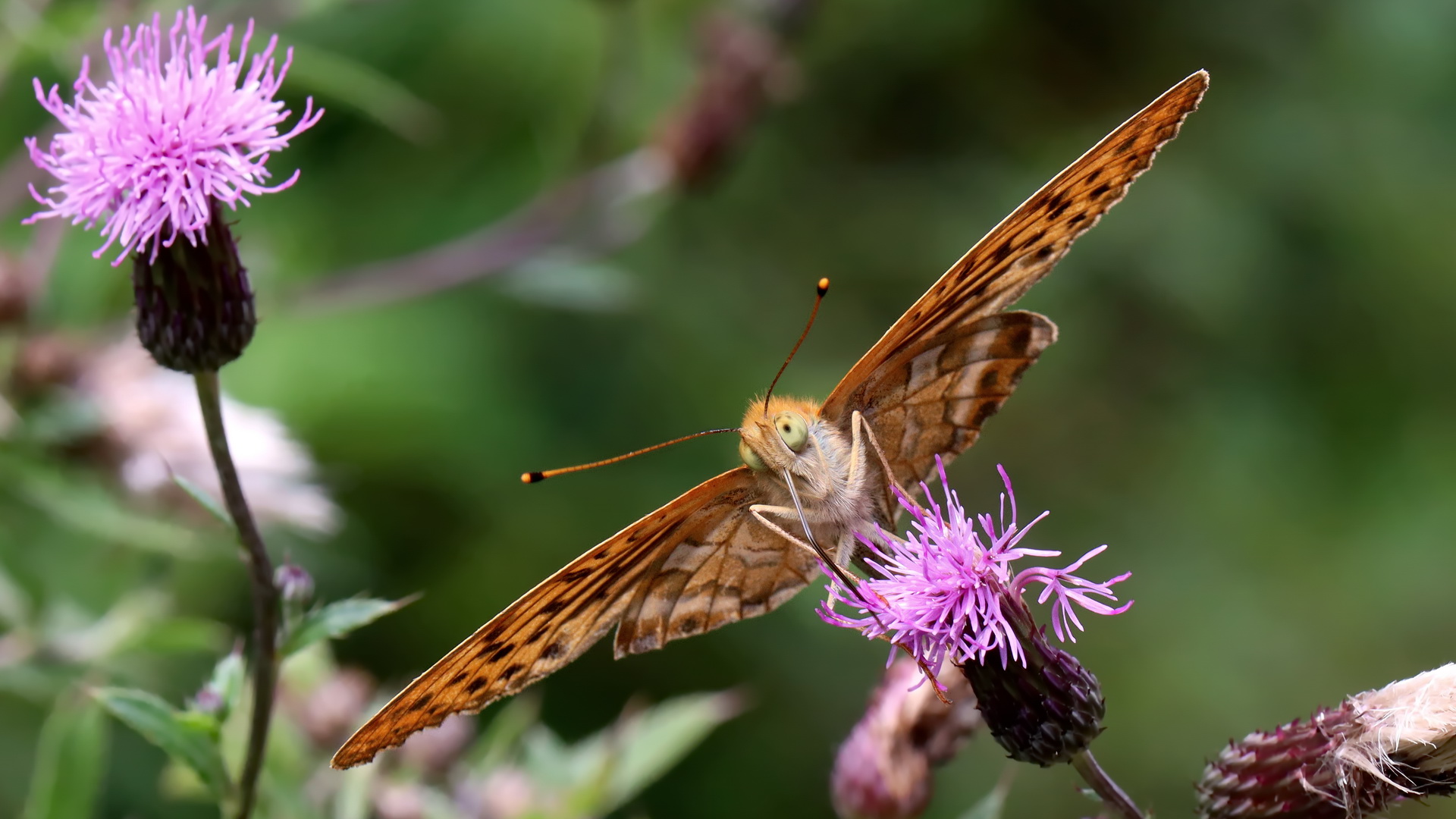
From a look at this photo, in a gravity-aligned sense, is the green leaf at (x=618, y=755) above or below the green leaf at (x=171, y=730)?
below

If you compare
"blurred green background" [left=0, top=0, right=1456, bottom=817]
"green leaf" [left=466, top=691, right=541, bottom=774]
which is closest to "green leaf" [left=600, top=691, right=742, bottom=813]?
"green leaf" [left=466, top=691, right=541, bottom=774]

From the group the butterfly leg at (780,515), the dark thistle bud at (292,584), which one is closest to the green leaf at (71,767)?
the dark thistle bud at (292,584)

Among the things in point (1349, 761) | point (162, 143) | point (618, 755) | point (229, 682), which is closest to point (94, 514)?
point (229, 682)

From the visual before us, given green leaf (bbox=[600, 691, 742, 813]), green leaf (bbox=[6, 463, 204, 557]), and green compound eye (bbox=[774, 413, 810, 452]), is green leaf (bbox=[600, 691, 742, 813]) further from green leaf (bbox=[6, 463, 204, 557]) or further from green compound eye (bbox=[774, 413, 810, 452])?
green leaf (bbox=[6, 463, 204, 557])

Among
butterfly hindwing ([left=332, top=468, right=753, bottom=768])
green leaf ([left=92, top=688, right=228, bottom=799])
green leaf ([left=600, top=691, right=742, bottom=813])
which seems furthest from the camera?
green leaf ([left=600, top=691, right=742, bottom=813])

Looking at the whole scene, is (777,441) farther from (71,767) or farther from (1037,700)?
(71,767)

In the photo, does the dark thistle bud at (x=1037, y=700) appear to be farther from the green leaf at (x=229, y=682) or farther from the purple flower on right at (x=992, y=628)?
the green leaf at (x=229, y=682)

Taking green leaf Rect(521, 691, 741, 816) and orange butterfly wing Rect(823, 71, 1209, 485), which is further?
green leaf Rect(521, 691, 741, 816)
